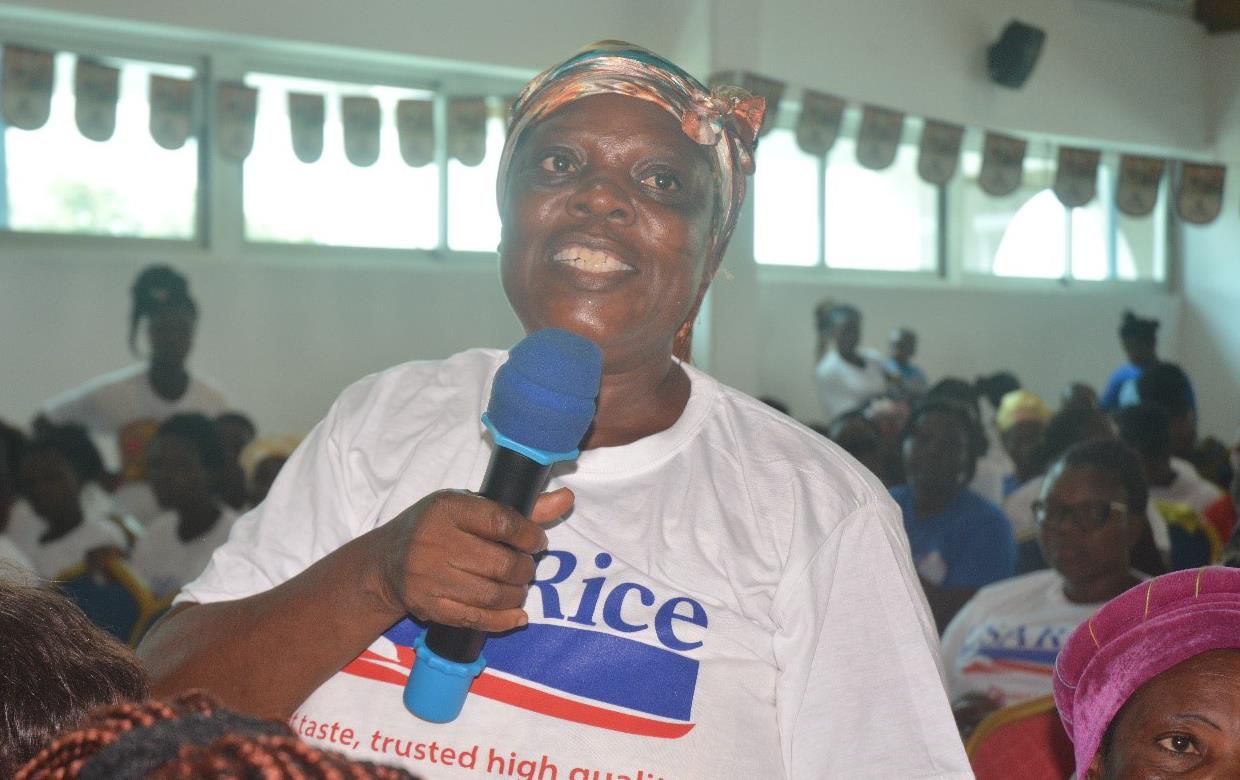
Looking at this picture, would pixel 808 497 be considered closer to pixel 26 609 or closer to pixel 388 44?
pixel 26 609

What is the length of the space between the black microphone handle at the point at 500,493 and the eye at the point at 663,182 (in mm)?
460

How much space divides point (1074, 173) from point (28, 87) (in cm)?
650

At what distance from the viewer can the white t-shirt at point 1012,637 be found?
3.28m

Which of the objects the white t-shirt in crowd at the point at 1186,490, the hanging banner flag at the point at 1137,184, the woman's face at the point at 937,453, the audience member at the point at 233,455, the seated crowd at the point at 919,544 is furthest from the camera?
the hanging banner flag at the point at 1137,184

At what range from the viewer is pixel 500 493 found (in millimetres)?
1072

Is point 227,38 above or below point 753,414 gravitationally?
above

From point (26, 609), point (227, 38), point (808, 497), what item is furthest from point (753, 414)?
point (227, 38)

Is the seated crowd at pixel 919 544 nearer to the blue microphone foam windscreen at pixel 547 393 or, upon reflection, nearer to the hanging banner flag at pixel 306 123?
the blue microphone foam windscreen at pixel 547 393

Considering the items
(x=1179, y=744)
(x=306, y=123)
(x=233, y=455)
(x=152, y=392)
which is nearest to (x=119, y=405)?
(x=152, y=392)

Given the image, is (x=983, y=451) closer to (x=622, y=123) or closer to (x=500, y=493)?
(x=622, y=123)

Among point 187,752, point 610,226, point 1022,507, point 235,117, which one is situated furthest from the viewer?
point 235,117

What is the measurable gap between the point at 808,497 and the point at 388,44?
6791 millimetres

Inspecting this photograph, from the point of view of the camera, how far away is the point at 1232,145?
37.7 feet

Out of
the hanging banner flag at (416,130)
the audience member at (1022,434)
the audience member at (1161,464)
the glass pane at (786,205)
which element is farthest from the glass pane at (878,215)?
the audience member at (1161,464)
